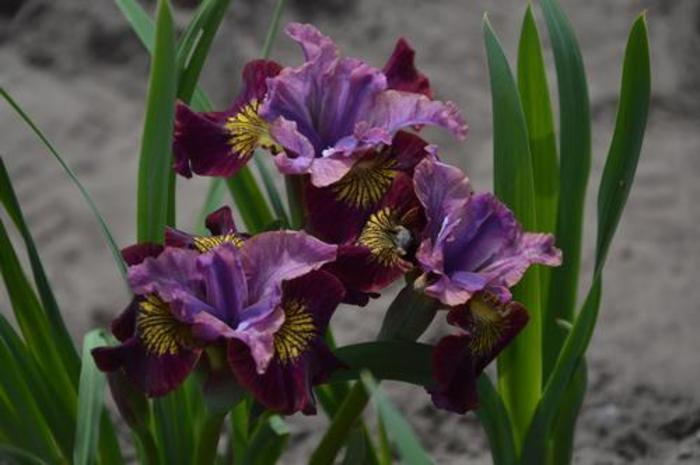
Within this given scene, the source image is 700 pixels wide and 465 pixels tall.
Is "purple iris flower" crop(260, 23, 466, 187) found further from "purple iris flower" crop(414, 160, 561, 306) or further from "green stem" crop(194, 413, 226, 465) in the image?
"green stem" crop(194, 413, 226, 465)

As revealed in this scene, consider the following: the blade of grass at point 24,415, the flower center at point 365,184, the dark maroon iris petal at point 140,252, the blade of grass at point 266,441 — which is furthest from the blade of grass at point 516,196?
the blade of grass at point 24,415

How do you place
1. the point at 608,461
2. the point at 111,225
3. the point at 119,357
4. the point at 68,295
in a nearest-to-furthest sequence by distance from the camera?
the point at 119,357, the point at 608,461, the point at 68,295, the point at 111,225

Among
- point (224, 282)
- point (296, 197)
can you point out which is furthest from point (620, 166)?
→ point (224, 282)

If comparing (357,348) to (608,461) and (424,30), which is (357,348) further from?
(424,30)

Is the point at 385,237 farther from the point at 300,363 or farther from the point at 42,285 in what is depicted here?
the point at 42,285

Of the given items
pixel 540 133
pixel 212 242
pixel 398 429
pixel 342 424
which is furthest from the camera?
pixel 540 133

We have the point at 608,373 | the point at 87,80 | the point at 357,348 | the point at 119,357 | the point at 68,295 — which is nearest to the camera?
the point at 119,357

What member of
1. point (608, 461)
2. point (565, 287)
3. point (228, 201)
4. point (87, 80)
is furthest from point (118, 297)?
point (565, 287)
